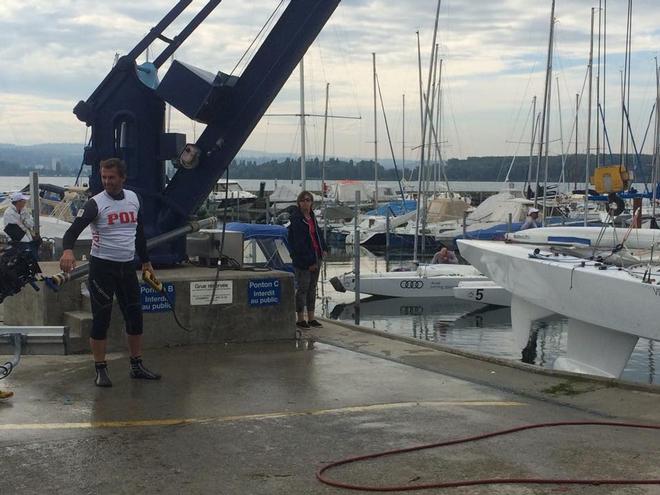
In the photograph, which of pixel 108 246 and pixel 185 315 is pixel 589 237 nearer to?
pixel 185 315

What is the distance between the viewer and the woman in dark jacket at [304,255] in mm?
9961

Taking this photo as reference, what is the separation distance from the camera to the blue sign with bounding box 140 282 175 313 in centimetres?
831

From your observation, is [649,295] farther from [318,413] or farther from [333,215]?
[333,215]

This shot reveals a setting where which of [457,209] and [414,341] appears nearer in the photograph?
[414,341]

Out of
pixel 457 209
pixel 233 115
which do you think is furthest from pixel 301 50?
pixel 457 209

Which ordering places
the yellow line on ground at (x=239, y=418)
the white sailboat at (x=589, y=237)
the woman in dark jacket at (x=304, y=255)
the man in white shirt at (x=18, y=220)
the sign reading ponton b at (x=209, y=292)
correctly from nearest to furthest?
1. the yellow line on ground at (x=239, y=418)
2. the sign reading ponton b at (x=209, y=292)
3. the woman in dark jacket at (x=304, y=255)
4. the man in white shirt at (x=18, y=220)
5. the white sailboat at (x=589, y=237)

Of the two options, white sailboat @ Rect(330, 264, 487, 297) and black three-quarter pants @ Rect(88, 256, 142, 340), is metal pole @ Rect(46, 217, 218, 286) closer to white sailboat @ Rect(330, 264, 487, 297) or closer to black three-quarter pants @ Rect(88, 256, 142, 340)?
black three-quarter pants @ Rect(88, 256, 142, 340)

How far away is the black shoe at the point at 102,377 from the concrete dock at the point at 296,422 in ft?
0.24

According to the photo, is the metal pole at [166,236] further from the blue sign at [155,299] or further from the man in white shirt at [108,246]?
the man in white shirt at [108,246]

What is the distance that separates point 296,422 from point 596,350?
7.19 meters

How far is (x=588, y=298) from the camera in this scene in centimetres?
1121

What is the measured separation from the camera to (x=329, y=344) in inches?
354

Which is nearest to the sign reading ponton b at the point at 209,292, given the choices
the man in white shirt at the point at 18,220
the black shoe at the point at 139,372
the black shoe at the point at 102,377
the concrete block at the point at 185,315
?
the concrete block at the point at 185,315

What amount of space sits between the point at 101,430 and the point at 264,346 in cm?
327
